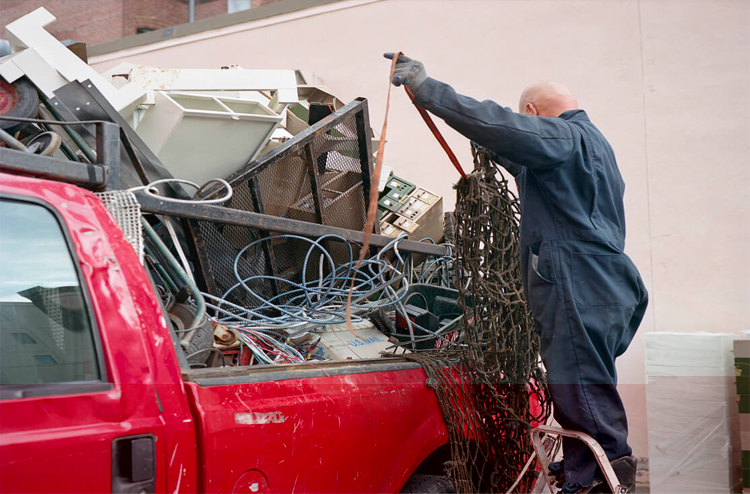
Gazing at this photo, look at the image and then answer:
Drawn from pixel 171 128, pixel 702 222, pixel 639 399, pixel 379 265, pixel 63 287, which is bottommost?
pixel 639 399

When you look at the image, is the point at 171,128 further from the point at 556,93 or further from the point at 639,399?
the point at 639,399

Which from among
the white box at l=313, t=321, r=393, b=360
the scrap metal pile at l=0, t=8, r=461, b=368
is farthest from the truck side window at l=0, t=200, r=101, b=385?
the white box at l=313, t=321, r=393, b=360

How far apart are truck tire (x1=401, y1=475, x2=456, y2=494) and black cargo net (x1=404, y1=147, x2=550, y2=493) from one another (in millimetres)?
104

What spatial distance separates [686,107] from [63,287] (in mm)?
7136

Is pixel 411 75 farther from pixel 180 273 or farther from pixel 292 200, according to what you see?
pixel 292 200

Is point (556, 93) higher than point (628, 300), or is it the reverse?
point (556, 93)

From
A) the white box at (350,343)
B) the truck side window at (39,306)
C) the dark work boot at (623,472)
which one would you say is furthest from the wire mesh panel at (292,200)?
the dark work boot at (623,472)

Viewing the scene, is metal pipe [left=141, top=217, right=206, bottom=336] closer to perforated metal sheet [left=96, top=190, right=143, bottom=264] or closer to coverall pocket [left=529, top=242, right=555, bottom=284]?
perforated metal sheet [left=96, top=190, right=143, bottom=264]

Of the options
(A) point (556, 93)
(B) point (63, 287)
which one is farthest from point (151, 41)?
(B) point (63, 287)

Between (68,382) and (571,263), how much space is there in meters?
1.64

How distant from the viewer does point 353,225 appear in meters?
3.50

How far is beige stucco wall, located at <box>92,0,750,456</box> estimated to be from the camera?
6828mm

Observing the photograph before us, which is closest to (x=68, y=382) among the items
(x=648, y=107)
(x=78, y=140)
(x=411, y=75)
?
(x=411, y=75)

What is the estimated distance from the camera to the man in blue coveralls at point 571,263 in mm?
2182
